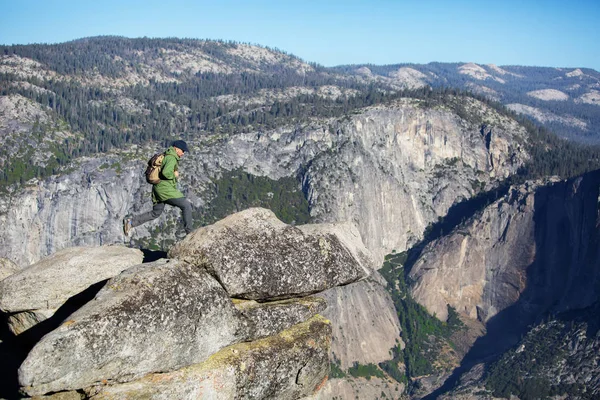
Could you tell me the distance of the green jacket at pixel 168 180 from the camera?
909 inches

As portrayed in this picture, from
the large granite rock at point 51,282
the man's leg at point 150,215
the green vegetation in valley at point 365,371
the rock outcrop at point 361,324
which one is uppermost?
the man's leg at point 150,215

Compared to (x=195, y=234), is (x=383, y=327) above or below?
below

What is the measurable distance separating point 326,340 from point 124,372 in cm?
816

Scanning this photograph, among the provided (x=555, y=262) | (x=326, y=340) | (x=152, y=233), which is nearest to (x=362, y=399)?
(x=152, y=233)

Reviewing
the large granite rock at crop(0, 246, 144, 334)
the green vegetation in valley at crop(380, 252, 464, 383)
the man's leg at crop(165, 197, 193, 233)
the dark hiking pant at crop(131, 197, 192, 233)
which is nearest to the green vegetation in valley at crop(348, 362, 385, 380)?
the green vegetation in valley at crop(380, 252, 464, 383)

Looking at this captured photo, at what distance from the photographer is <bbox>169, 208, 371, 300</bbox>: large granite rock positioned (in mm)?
19750

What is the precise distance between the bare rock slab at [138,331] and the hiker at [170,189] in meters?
5.38

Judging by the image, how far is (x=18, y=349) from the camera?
2122cm

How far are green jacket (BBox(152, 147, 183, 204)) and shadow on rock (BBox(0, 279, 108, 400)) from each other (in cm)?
474

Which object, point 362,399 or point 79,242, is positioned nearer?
point 362,399

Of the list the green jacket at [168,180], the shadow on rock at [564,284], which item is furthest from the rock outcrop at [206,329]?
the shadow on rock at [564,284]

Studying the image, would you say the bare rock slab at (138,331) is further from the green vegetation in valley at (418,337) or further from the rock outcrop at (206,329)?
the green vegetation in valley at (418,337)

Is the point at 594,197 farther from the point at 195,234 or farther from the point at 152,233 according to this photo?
the point at 195,234

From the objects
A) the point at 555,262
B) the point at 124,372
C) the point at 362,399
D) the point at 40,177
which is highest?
the point at 124,372
